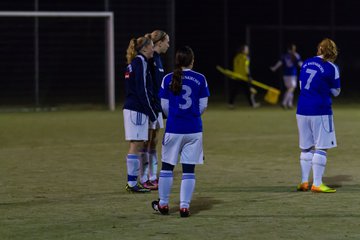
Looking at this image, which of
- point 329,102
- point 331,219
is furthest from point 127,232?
point 329,102

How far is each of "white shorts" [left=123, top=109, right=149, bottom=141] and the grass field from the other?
25.9 inches

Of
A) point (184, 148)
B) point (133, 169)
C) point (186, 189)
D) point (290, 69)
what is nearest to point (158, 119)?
point (133, 169)

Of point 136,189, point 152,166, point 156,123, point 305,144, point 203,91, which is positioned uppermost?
point 203,91

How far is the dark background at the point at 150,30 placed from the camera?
1031 inches

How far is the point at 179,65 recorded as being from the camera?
8734 mm

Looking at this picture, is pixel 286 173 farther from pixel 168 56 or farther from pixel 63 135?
pixel 168 56

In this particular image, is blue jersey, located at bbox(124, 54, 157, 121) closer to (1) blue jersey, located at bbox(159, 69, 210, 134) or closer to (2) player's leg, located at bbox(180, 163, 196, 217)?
(1) blue jersey, located at bbox(159, 69, 210, 134)

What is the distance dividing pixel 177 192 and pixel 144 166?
1.96 ft

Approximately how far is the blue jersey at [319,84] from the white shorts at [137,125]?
182cm

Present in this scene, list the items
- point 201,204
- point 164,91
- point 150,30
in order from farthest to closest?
point 150,30
point 201,204
point 164,91

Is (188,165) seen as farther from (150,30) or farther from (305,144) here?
(150,30)

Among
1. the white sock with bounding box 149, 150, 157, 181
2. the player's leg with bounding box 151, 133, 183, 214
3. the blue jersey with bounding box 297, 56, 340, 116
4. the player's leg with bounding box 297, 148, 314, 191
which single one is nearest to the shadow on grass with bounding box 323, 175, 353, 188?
the player's leg with bounding box 297, 148, 314, 191

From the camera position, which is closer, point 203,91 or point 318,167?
point 203,91

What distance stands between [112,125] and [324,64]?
33.8 feet
